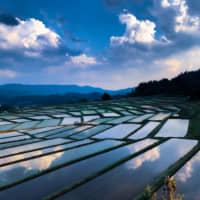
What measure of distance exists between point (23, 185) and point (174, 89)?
61.7m

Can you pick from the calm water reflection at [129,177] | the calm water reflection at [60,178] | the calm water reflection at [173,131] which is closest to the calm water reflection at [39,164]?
the calm water reflection at [60,178]

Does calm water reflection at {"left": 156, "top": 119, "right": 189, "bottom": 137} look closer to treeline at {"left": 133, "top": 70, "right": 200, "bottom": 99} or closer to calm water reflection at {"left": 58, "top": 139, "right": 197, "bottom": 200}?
calm water reflection at {"left": 58, "top": 139, "right": 197, "bottom": 200}

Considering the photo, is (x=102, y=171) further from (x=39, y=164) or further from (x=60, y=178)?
(x=39, y=164)

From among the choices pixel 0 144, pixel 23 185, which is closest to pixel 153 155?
pixel 23 185

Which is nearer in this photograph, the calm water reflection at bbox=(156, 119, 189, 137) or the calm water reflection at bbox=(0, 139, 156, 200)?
the calm water reflection at bbox=(0, 139, 156, 200)

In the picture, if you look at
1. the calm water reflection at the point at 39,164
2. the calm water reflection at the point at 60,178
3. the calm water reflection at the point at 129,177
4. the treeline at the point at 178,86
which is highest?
the treeline at the point at 178,86

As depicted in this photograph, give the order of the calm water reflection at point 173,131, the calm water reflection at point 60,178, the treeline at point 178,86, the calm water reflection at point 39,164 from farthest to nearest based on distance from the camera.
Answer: the treeline at point 178,86
the calm water reflection at point 173,131
the calm water reflection at point 39,164
the calm water reflection at point 60,178

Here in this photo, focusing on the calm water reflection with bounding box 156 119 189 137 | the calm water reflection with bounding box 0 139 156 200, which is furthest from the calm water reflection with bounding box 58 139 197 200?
the calm water reflection with bounding box 156 119 189 137

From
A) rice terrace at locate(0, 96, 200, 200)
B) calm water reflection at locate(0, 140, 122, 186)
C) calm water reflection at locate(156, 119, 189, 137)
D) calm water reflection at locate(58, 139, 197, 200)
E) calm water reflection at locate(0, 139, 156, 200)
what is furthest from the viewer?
calm water reflection at locate(156, 119, 189, 137)

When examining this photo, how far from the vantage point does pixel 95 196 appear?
160 inches

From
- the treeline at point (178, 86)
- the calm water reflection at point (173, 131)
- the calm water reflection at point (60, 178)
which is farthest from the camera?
the treeline at point (178, 86)

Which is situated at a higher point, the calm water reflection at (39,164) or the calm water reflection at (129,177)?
the calm water reflection at (129,177)

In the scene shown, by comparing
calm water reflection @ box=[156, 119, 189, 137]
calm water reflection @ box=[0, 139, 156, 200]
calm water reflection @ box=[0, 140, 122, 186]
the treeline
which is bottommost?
calm water reflection @ box=[0, 140, 122, 186]

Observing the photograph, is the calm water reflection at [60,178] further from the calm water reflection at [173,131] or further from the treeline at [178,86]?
the treeline at [178,86]
